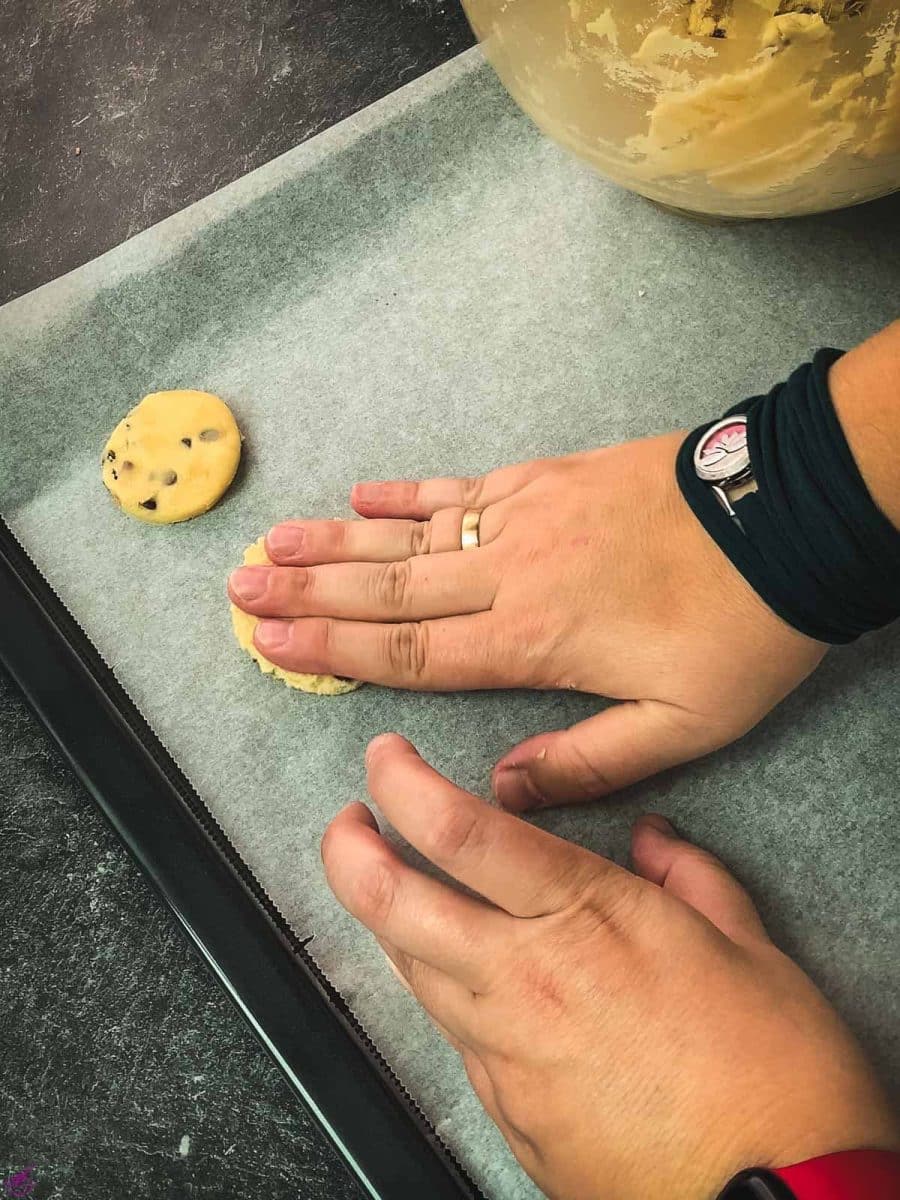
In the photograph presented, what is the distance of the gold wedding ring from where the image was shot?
581 mm

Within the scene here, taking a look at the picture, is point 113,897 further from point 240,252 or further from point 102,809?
point 240,252

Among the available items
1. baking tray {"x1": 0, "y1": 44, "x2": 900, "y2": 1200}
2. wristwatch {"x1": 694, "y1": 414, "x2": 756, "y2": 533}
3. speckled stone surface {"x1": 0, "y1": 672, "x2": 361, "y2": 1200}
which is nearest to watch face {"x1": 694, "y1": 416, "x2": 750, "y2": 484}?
wristwatch {"x1": 694, "y1": 414, "x2": 756, "y2": 533}

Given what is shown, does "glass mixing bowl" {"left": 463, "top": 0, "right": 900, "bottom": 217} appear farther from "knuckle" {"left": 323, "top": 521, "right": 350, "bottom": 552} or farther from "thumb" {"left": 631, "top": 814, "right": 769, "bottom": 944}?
"thumb" {"left": 631, "top": 814, "right": 769, "bottom": 944}

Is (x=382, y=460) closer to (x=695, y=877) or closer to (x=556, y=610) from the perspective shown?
(x=556, y=610)

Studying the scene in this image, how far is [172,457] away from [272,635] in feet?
0.49

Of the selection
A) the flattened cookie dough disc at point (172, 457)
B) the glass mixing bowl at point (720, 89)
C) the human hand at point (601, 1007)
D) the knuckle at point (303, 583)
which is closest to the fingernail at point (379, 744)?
the human hand at point (601, 1007)

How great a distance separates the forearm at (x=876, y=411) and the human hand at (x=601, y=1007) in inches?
9.0

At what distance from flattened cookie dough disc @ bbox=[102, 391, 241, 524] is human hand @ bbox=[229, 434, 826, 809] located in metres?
0.07

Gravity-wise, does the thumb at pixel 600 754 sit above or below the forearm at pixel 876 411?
below

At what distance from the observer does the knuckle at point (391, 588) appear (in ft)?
1.87

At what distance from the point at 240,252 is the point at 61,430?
0.18 metres

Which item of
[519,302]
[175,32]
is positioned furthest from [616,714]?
[175,32]

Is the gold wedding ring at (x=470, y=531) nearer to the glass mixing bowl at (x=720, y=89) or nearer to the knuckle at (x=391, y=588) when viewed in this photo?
the knuckle at (x=391, y=588)

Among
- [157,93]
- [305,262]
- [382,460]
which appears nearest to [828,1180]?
[382,460]
